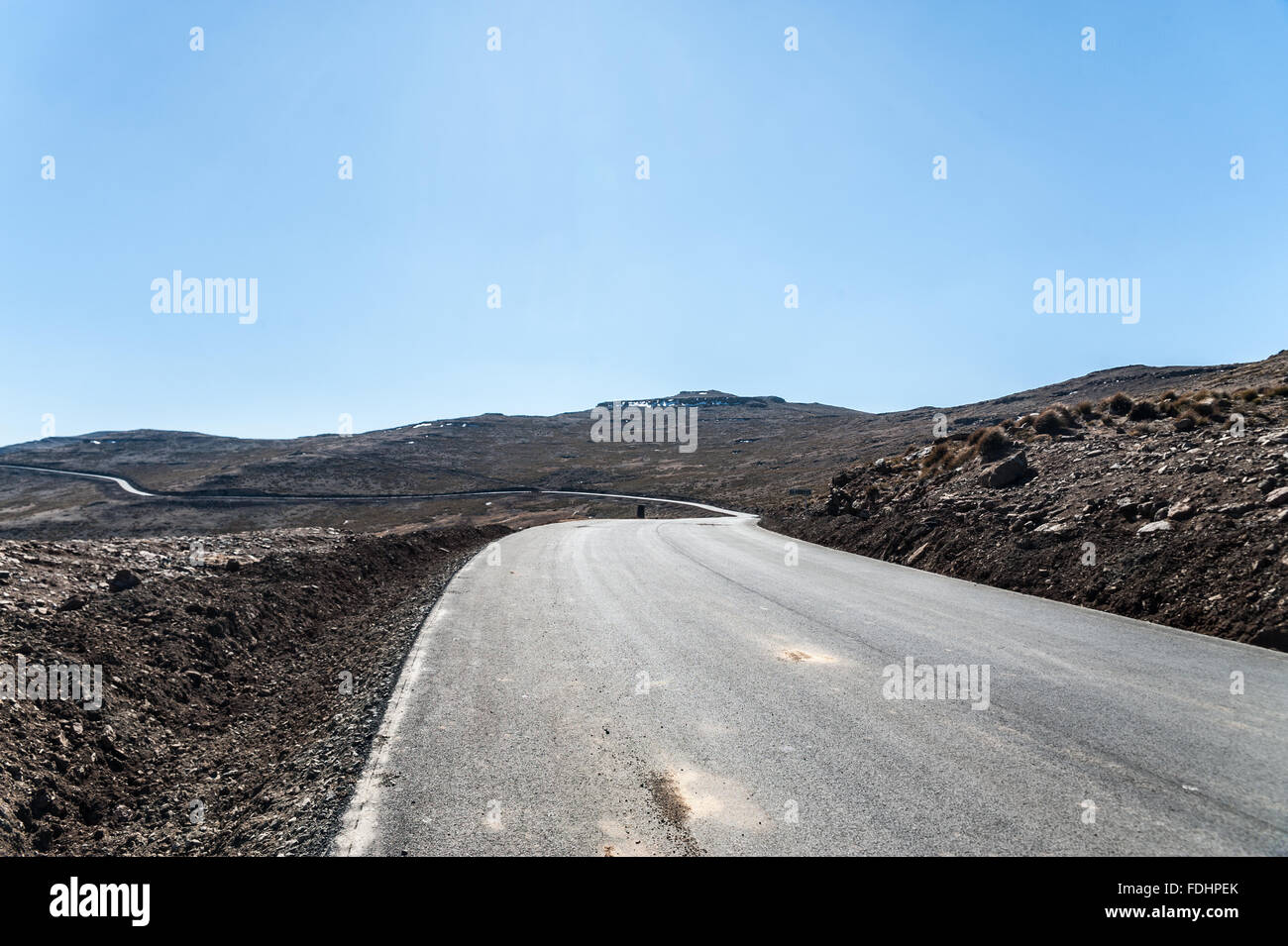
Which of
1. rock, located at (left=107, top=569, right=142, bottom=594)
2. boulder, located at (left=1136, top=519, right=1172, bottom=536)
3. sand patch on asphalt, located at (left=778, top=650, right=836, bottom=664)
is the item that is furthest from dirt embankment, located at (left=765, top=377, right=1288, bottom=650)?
rock, located at (left=107, top=569, right=142, bottom=594)

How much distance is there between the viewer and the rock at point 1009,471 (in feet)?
56.6

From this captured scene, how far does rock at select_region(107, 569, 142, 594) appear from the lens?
9.16 m

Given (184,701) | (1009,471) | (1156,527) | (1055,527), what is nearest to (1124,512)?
(1156,527)

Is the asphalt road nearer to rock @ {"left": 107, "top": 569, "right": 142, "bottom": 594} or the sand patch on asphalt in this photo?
the sand patch on asphalt

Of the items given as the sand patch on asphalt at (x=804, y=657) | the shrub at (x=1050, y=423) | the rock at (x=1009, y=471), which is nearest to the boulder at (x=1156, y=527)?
the rock at (x=1009, y=471)

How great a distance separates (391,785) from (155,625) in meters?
5.73

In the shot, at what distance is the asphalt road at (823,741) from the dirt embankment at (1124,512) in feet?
3.56

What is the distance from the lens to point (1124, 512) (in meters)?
12.2

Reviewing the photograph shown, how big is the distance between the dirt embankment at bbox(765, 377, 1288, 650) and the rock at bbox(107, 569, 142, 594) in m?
14.8

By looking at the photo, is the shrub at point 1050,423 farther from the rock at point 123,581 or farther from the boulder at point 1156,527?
the rock at point 123,581

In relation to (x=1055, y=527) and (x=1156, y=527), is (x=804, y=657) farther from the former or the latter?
(x=1055, y=527)
